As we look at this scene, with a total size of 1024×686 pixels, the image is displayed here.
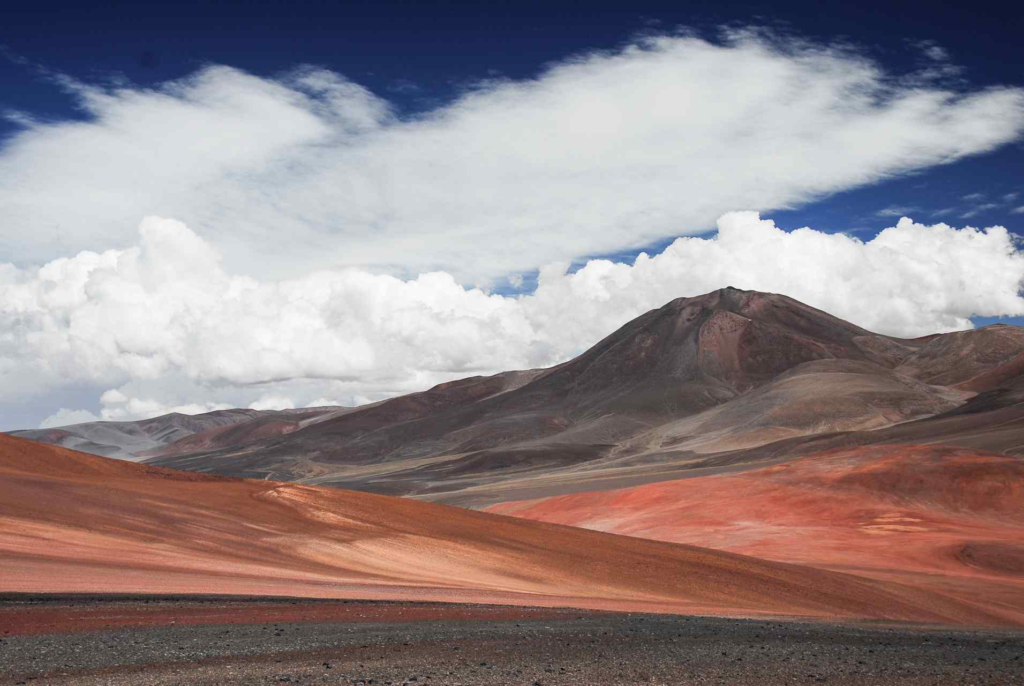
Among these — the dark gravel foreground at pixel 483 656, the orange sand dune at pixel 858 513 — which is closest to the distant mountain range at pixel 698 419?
the orange sand dune at pixel 858 513

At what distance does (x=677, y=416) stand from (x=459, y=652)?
15717cm

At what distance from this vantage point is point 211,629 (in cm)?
1071

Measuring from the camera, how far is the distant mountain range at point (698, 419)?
315 feet

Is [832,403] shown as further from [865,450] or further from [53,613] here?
[53,613]

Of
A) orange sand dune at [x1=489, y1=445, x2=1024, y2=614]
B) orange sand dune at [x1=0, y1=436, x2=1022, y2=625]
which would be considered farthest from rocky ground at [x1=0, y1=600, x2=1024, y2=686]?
orange sand dune at [x1=489, y1=445, x2=1024, y2=614]

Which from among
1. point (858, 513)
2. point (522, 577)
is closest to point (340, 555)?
point (522, 577)

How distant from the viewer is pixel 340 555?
2303cm

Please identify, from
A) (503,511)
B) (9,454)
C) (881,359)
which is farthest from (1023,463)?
(881,359)

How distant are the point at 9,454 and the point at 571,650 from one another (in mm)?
26365

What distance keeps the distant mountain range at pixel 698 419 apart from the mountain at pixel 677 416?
418 millimetres

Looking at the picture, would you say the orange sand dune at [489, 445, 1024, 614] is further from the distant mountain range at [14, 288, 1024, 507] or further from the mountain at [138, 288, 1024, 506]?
the mountain at [138, 288, 1024, 506]

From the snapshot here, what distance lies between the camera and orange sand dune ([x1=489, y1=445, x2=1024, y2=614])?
3597cm

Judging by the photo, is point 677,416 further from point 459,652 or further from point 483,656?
point 483,656

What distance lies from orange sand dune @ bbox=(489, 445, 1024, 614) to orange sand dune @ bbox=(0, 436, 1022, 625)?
320 inches
